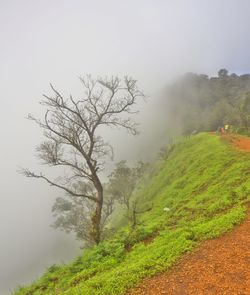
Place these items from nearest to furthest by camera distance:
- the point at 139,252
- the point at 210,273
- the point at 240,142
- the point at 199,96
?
1. the point at 210,273
2. the point at 139,252
3. the point at 240,142
4. the point at 199,96

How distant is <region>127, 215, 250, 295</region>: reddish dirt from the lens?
26.4ft

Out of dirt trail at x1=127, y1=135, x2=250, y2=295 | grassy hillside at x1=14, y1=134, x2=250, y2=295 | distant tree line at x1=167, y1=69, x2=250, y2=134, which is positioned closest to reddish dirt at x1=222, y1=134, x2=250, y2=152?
grassy hillside at x1=14, y1=134, x2=250, y2=295

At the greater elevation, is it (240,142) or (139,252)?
(240,142)

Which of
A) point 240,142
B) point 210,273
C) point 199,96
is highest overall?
point 199,96

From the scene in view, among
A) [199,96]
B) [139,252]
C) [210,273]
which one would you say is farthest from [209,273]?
[199,96]

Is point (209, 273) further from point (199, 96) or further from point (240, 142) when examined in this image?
point (199, 96)

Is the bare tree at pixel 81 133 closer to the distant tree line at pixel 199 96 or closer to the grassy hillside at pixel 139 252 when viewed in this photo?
the grassy hillside at pixel 139 252

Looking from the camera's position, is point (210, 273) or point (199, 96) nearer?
point (210, 273)

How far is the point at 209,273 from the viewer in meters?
8.78

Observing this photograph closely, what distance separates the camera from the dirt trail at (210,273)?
8062 millimetres

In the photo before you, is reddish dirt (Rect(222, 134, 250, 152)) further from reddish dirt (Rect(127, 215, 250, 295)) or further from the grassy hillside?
reddish dirt (Rect(127, 215, 250, 295))

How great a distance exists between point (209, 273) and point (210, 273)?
0.03 m

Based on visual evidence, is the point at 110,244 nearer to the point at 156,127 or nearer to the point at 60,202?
the point at 60,202

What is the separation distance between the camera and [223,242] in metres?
10.5
